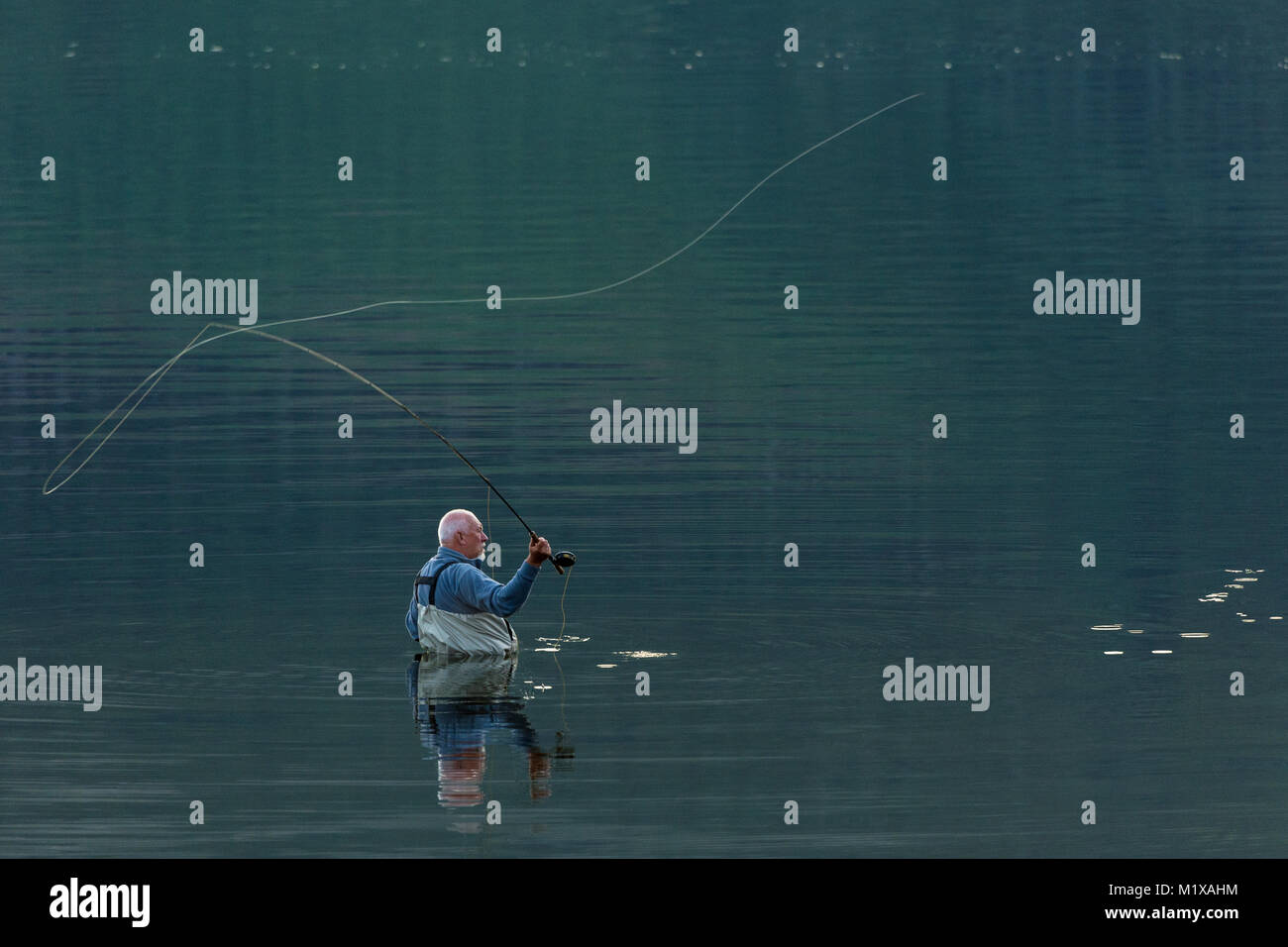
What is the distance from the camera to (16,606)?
17422 mm

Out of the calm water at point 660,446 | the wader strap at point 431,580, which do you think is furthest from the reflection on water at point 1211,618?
the wader strap at point 431,580

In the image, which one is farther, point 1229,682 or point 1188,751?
point 1229,682

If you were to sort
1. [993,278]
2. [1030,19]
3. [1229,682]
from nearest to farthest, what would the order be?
1. [1229,682]
2. [993,278]
3. [1030,19]

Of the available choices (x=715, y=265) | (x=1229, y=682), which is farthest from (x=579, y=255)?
(x=1229, y=682)

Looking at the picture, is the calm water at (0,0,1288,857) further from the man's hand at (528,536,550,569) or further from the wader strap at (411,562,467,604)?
the man's hand at (528,536,550,569)

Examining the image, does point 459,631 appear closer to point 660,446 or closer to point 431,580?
point 431,580

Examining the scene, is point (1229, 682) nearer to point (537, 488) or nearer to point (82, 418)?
point (537, 488)

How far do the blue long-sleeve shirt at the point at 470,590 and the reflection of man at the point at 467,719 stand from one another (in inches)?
15.2

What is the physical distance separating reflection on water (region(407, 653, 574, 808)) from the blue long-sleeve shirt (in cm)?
38

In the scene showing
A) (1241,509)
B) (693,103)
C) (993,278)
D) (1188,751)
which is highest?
(693,103)

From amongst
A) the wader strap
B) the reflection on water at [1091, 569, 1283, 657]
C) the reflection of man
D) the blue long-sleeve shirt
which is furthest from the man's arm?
the reflection on water at [1091, 569, 1283, 657]

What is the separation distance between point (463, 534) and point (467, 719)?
1.90 m

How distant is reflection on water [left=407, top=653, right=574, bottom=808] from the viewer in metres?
12.6

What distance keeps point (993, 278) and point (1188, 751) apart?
19604 mm
